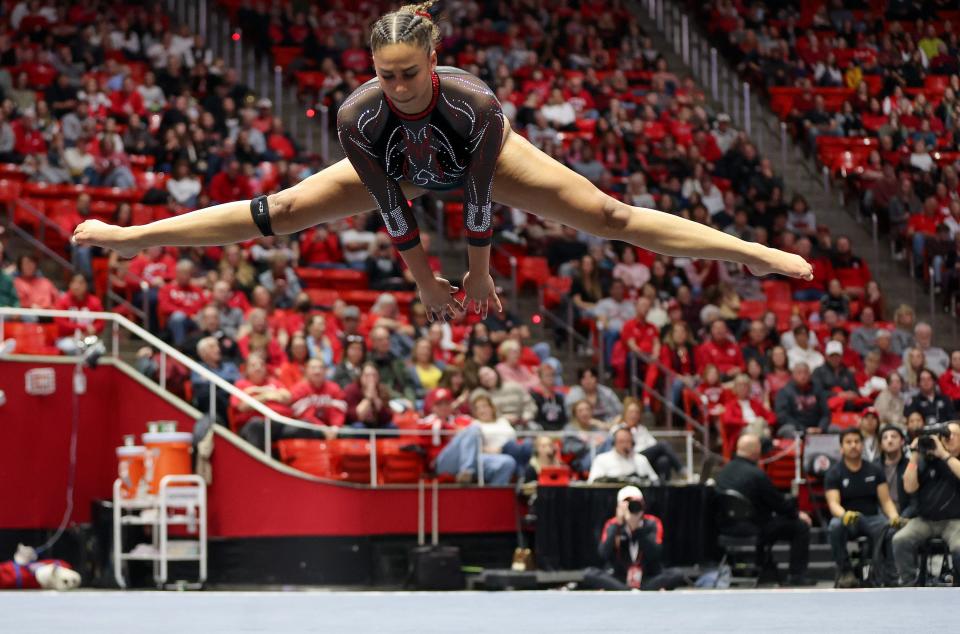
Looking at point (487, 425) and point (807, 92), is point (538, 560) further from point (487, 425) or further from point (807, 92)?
point (807, 92)

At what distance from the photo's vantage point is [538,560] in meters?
11.1

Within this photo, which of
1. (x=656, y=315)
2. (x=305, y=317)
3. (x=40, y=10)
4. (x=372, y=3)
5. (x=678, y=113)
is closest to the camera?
(x=305, y=317)

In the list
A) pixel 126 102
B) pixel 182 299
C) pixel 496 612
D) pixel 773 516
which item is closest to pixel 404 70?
pixel 496 612

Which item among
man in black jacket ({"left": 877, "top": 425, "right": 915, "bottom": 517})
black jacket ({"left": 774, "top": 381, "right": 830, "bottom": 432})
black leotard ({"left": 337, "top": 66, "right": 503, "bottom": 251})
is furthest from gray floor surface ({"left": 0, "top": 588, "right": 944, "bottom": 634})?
black jacket ({"left": 774, "top": 381, "right": 830, "bottom": 432})

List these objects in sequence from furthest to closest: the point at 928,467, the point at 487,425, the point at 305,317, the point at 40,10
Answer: the point at 40,10, the point at 305,317, the point at 487,425, the point at 928,467

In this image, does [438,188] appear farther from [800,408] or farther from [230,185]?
[230,185]

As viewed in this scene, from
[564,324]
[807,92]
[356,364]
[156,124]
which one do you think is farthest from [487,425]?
[807,92]

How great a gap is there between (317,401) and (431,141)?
20.9 ft

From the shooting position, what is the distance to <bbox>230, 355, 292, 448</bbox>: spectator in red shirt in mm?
11734

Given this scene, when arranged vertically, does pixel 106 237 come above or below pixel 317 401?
above

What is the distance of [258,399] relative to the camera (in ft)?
38.8

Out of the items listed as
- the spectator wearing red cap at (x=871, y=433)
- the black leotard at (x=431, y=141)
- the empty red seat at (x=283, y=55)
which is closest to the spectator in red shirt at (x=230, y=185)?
the empty red seat at (x=283, y=55)

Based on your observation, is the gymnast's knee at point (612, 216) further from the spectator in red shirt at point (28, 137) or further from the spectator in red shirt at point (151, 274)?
the spectator in red shirt at point (28, 137)

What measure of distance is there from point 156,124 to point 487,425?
580cm
